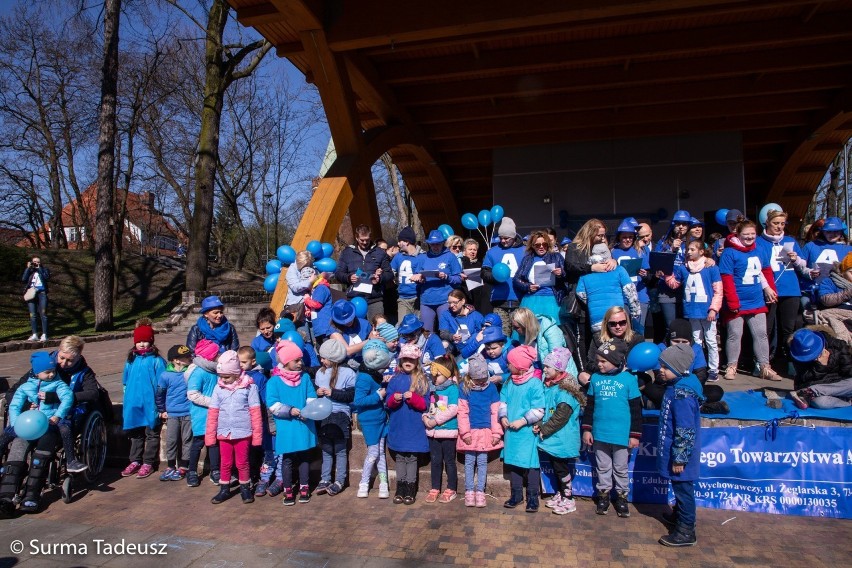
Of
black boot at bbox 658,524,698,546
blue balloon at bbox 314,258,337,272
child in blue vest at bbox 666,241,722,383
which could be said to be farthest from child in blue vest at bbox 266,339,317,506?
child in blue vest at bbox 666,241,722,383

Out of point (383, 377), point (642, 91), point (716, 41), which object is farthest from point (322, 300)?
point (642, 91)

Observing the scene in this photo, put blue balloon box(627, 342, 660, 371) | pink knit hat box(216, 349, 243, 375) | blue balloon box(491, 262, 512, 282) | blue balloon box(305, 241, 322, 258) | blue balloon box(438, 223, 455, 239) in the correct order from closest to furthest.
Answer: blue balloon box(627, 342, 660, 371)
pink knit hat box(216, 349, 243, 375)
blue balloon box(491, 262, 512, 282)
blue balloon box(438, 223, 455, 239)
blue balloon box(305, 241, 322, 258)

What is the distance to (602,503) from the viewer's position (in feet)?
16.4

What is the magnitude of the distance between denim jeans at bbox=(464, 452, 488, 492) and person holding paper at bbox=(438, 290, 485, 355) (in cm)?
124

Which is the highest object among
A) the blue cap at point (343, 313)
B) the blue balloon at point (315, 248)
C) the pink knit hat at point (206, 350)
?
the blue balloon at point (315, 248)

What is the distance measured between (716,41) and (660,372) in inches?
366

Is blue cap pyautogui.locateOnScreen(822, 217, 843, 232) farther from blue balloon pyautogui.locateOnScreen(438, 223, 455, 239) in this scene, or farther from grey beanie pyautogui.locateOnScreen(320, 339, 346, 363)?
grey beanie pyautogui.locateOnScreen(320, 339, 346, 363)

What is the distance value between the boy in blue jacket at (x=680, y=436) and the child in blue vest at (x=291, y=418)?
3.15m

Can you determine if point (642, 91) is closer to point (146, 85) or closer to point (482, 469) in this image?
point (482, 469)

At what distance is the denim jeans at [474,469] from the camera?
17.5 feet

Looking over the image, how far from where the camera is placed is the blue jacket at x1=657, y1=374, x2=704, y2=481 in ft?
14.6

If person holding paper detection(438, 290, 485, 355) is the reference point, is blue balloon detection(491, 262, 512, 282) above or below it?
above

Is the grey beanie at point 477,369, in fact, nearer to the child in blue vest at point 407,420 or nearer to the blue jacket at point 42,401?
the child in blue vest at point 407,420

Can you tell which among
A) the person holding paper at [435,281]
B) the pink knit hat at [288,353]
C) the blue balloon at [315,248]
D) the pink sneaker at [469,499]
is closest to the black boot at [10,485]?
the pink knit hat at [288,353]
